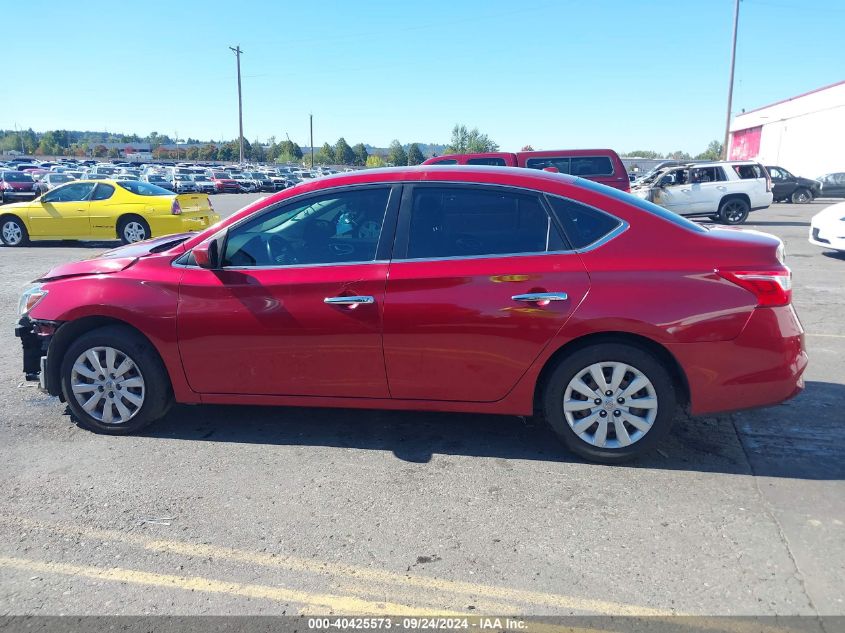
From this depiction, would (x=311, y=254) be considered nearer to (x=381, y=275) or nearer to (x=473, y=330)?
(x=381, y=275)

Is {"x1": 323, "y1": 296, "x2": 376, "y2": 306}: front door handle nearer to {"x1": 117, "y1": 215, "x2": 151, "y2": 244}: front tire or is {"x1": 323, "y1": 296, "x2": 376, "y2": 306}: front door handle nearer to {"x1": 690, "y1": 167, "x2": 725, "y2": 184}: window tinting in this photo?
{"x1": 117, "y1": 215, "x2": 151, "y2": 244}: front tire

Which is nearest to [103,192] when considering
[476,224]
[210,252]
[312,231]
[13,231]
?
[13,231]

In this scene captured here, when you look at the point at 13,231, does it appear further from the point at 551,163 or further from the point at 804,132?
the point at 804,132

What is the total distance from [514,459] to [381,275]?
140 centimetres

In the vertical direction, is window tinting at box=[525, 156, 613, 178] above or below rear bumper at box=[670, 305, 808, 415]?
above

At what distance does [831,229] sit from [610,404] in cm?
1035

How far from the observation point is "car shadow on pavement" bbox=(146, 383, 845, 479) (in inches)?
160

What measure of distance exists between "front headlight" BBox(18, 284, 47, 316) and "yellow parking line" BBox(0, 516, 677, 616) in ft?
5.52

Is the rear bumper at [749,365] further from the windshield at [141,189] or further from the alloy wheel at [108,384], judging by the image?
the windshield at [141,189]

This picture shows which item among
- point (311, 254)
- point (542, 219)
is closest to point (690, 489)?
point (542, 219)

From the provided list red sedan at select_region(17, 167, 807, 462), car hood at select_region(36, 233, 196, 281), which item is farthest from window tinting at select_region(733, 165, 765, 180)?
car hood at select_region(36, 233, 196, 281)

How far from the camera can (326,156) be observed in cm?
12325

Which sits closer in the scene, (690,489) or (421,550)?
(421,550)

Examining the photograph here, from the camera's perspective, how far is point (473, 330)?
3.93 metres
